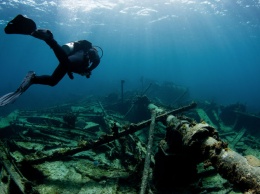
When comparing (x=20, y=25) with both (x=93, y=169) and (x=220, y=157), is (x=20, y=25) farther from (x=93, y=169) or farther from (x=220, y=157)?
(x=220, y=157)

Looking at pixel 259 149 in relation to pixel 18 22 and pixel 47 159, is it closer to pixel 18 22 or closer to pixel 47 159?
pixel 47 159

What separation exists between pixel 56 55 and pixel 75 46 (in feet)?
2.48

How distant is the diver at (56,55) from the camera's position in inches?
178

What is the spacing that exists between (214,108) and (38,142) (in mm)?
11614

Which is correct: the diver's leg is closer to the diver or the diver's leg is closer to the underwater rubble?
the diver

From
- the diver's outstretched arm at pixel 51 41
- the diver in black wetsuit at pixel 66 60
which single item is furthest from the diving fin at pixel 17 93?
the diver's outstretched arm at pixel 51 41

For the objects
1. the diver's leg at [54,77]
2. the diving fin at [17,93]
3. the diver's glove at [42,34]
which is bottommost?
the diving fin at [17,93]

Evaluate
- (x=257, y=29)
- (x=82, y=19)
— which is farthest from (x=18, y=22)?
(x=257, y=29)

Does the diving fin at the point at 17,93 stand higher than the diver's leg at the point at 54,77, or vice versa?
the diver's leg at the point at 54,77

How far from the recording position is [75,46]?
18.3ft

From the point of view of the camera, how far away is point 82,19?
38719mm

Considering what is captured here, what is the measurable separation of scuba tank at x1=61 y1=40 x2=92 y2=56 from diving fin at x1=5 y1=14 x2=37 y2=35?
89cm

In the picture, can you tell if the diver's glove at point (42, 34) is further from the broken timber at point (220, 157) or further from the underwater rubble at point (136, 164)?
the broken timber at point (220, 157)

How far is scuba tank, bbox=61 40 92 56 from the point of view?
535cm
